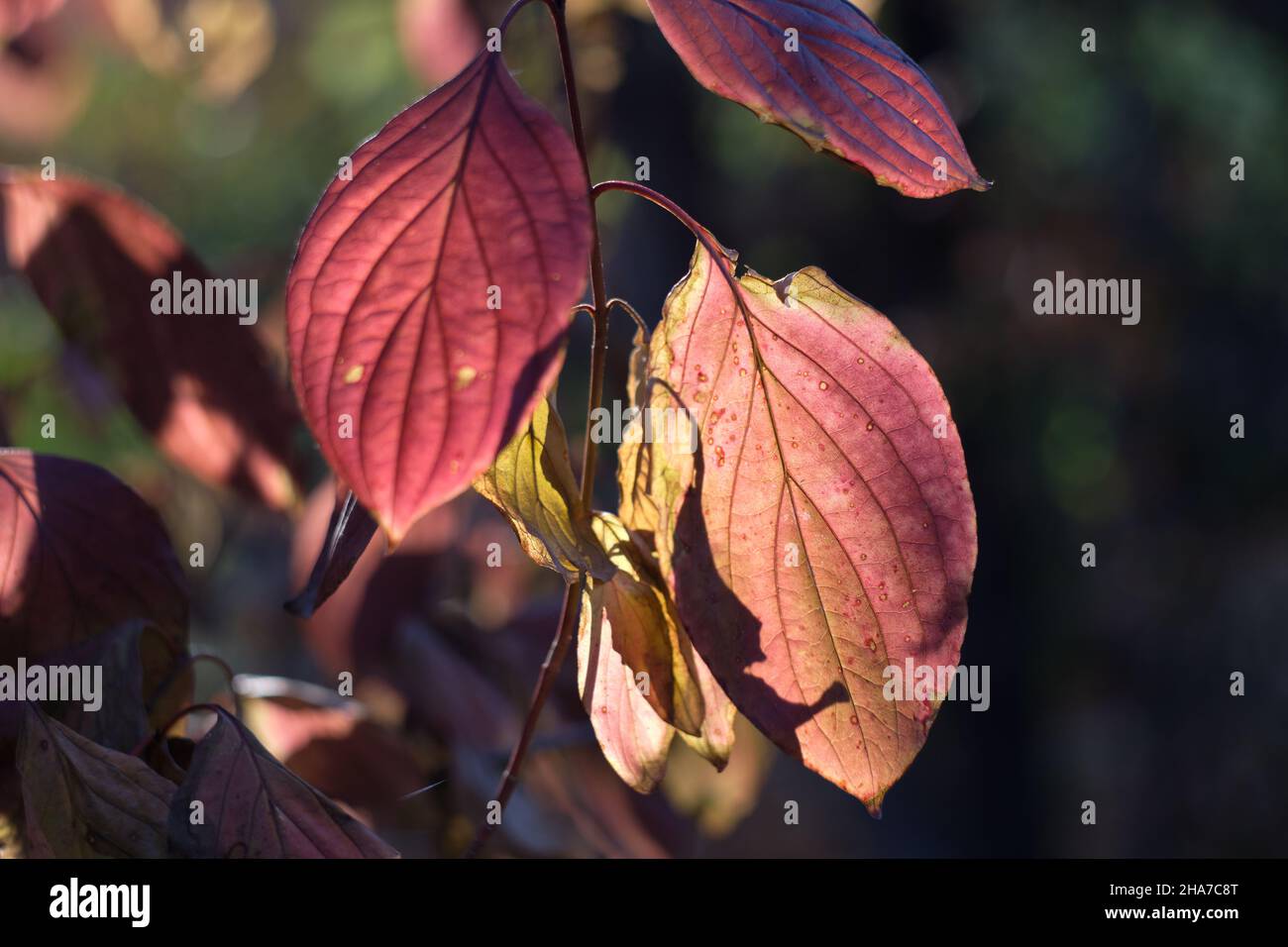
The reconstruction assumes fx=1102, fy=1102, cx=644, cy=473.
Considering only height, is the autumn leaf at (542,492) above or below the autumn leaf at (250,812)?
above

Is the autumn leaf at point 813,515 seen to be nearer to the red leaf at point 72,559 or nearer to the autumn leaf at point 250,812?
the autumn leaf at point 250,812

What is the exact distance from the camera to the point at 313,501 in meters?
1.03

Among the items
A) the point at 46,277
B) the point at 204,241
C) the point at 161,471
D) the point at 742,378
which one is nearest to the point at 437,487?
the point at 742,378

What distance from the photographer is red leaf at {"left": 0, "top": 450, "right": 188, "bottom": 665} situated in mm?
556

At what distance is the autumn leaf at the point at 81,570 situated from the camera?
554 millimetres

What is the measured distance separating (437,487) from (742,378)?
170mm

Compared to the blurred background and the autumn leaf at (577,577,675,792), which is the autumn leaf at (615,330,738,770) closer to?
the autumn leaf at (577,577,675,792)

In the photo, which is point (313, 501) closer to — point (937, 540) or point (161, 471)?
point (161, 471)

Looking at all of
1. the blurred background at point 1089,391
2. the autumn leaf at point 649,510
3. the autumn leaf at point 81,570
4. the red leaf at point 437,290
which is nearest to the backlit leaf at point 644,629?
the autumn leaf at point 649,510

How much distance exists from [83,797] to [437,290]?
29 cm

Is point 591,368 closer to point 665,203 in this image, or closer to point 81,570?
point 665,203

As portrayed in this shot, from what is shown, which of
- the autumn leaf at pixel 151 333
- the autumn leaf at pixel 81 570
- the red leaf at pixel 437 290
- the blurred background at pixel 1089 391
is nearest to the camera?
the red leaf at pixel 437 290

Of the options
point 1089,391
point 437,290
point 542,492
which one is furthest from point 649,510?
point 1089,391

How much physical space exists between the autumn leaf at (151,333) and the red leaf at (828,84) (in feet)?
1.25
